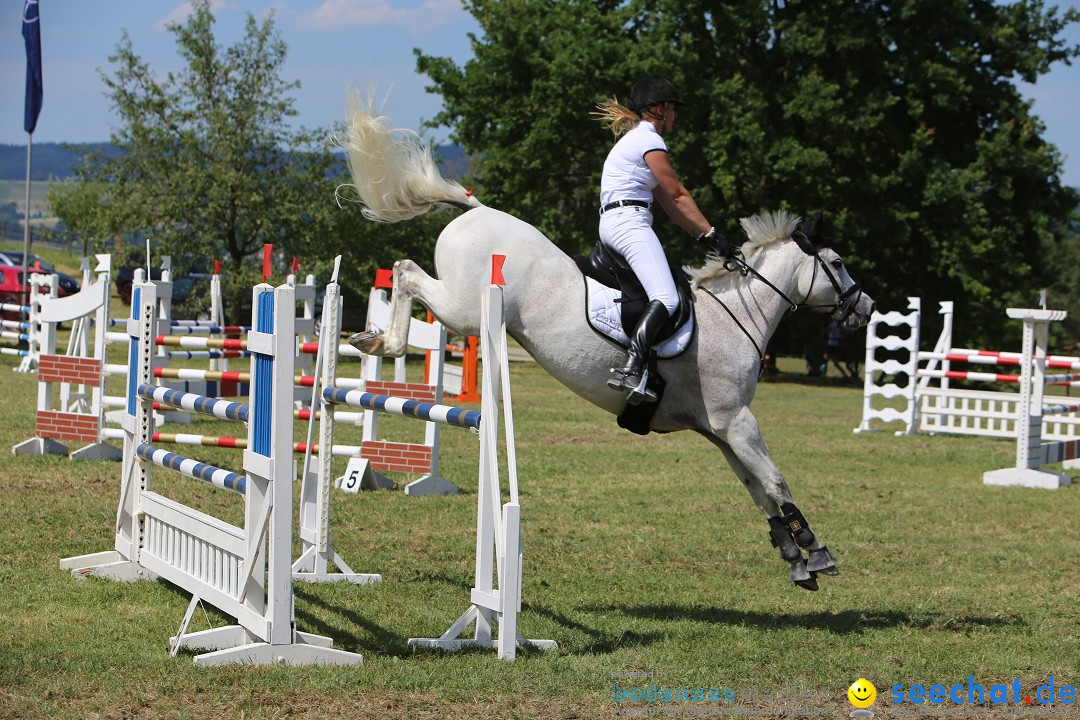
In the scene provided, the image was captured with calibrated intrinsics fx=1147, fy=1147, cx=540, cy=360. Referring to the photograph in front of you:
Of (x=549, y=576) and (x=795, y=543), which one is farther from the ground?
(x=795, y=543)

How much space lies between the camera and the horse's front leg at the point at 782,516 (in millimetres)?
5465

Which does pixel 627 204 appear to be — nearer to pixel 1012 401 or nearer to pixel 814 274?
pixel 814 274

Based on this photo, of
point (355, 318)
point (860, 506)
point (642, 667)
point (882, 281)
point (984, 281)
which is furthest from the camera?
point (355, 318)

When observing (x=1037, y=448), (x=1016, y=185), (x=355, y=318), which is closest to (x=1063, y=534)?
(x=1037, y=448)

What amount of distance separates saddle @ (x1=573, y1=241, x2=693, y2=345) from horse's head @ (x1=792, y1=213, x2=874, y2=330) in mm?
810

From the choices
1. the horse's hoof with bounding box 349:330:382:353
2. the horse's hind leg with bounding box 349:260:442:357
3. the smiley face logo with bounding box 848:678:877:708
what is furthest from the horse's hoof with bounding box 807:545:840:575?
the horse's hoof with bounding box 349:330:382:353

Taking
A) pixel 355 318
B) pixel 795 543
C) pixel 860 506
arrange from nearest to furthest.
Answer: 1. pixel 795 543
2. pixel 860 506
3. pixel 355 318

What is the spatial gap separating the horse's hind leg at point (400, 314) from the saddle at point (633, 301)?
2.43 feet

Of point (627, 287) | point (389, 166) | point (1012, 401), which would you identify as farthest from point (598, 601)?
point (1012, 401)

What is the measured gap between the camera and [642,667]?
4621 mm

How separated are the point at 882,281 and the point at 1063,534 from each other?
20483 millimetres

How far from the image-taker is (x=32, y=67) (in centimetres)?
2030

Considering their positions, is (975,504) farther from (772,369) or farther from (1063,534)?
(772,369)

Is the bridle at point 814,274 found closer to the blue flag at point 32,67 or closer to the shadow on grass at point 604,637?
the shadow on grass at point 604,637
